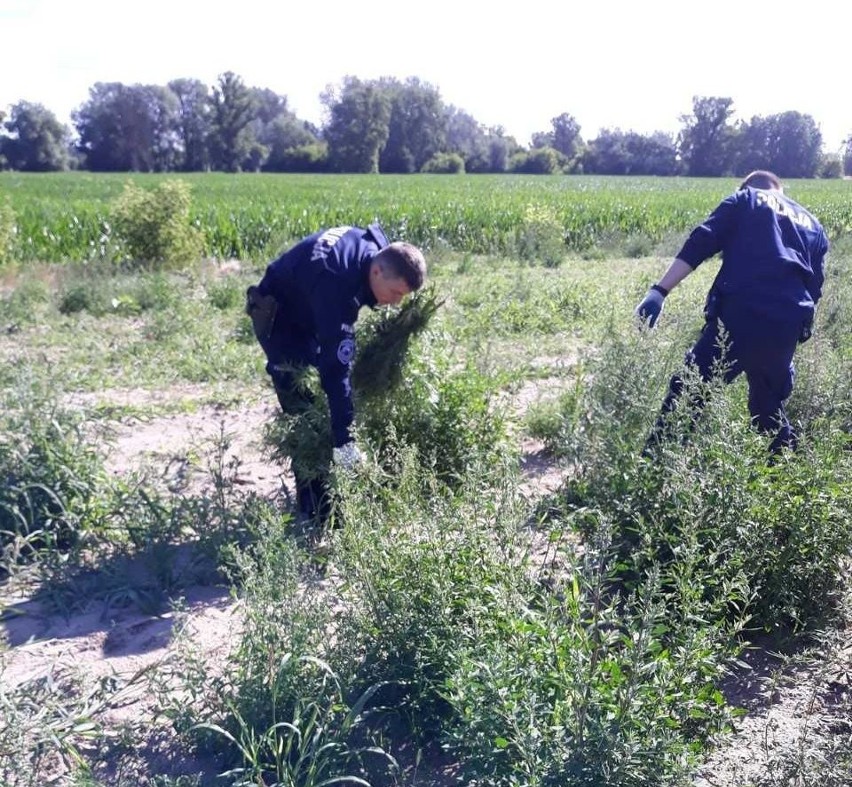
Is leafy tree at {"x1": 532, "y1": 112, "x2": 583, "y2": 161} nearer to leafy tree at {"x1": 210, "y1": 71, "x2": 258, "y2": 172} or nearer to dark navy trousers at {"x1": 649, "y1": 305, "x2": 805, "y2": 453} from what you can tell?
leafy tree at {"x1": 210, "y1": 71, "x2": 258, "y2": 172}

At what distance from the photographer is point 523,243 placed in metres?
15.3

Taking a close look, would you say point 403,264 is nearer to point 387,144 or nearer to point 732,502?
point 732,502

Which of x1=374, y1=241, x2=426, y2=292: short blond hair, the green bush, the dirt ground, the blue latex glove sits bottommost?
the dirt ground

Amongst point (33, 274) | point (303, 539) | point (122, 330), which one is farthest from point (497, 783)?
point (33, 274)

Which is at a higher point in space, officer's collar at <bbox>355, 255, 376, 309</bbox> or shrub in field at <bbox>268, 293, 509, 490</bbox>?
officer's collar at <bbox>355, 255, 376, 309</bbox>

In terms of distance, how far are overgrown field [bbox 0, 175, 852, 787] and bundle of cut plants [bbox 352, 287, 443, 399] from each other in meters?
0.10

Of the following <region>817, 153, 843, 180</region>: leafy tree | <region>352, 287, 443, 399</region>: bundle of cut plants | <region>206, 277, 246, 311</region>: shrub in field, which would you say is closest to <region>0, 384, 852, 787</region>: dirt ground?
<region>352, 287, 443, 399</region>: bundle of cut plants

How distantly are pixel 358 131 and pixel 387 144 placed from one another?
950 centimetres

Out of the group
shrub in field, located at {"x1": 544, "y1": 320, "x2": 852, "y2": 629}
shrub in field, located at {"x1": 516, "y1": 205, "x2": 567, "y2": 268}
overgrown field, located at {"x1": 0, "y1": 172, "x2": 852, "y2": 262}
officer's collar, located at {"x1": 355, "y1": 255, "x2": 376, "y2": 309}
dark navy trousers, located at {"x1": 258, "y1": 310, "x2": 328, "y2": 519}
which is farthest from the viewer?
shrub in field, located at {"x1": 516, "y1": 205, "x2": 567, "y2": 268}

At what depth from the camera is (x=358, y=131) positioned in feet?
212

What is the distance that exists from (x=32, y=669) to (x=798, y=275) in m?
4.09

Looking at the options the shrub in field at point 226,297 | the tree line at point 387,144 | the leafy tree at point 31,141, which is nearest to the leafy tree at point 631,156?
the tree line at point 387,144

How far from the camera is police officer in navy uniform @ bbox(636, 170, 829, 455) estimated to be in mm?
4129

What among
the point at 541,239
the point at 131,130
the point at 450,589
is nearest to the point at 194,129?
the point at 131,130
